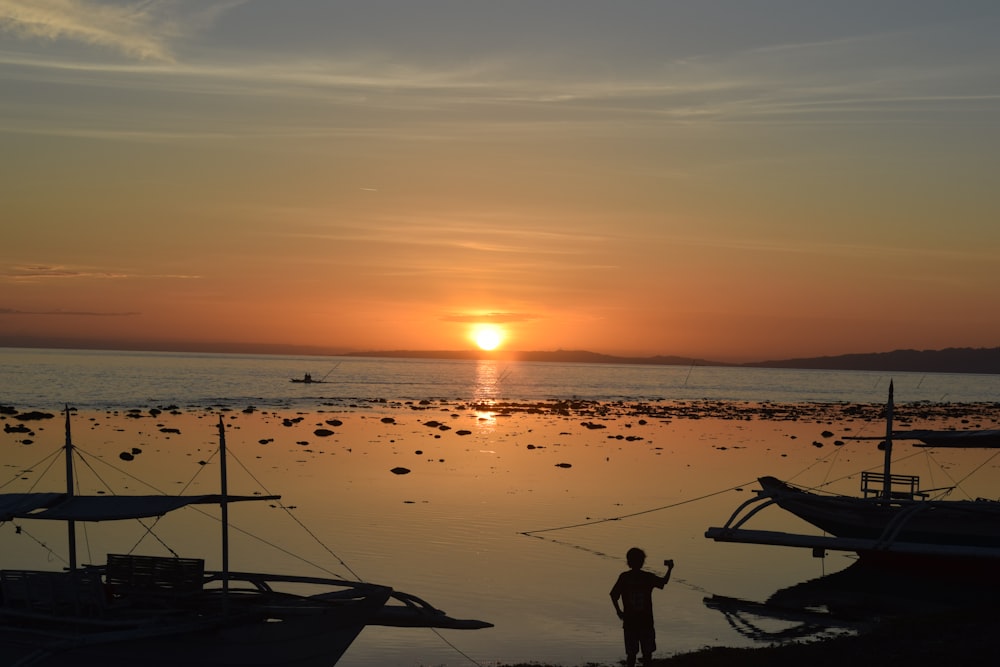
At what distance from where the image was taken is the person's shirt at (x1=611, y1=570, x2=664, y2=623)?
49.7 feet

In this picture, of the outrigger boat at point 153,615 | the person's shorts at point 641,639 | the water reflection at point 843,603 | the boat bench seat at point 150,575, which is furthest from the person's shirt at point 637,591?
the boat bench seat at point 150,575

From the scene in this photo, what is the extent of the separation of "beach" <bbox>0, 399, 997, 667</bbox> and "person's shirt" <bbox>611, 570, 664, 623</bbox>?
11.8 ft

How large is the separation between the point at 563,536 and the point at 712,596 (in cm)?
784

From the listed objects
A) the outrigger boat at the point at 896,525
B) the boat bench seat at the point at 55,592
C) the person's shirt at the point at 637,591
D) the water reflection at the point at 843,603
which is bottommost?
the water reflection at the point at 843,603

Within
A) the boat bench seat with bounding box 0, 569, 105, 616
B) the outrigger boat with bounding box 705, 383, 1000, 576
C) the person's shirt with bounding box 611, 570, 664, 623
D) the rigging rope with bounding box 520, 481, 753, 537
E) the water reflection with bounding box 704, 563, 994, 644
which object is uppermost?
the person's shirt with bounding box 611, 570, 664, 623

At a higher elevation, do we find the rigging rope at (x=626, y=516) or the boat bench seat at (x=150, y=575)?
the boat bench seat at (x=150, y=575)

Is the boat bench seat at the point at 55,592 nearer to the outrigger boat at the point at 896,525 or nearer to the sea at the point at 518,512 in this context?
the sea at the point at 518,512

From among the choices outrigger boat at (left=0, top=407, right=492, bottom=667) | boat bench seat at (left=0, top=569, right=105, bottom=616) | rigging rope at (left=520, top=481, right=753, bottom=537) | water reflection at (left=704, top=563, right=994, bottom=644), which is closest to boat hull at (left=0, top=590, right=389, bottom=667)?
outrigger boat at (left=0, top=407, right=492, bottom=667)

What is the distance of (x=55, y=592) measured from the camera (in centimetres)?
1750

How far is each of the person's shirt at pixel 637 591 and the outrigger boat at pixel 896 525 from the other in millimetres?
13113

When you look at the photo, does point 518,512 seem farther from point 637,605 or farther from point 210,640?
point 637,605

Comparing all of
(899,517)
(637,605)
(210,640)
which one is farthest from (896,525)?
(210,640)

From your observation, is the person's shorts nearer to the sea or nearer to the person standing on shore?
the person standing on shore

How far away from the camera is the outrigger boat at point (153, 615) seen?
16891 millimetres
